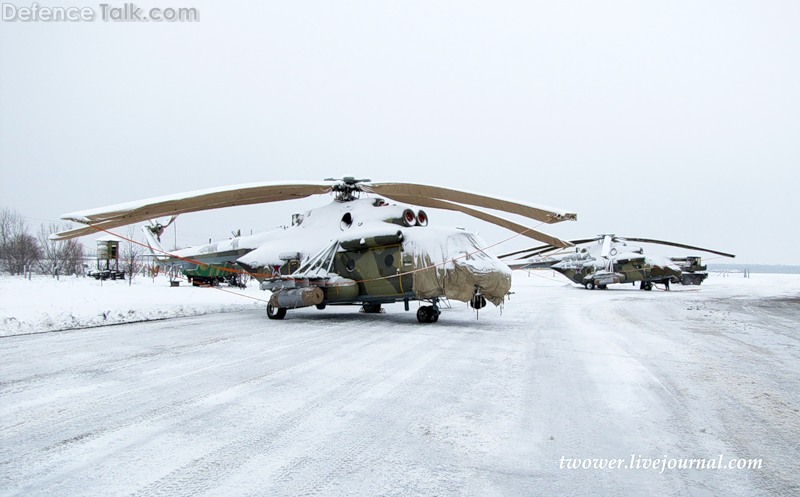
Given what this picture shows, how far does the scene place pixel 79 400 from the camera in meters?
4.50

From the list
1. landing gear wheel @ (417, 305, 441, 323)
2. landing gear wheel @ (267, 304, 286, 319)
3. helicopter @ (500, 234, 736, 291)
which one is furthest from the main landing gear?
helicopter @ (500, 234, 736, 291)

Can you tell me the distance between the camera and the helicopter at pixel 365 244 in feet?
31.8

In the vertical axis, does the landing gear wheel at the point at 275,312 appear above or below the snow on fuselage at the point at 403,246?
below

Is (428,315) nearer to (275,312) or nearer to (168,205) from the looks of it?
(275,312)

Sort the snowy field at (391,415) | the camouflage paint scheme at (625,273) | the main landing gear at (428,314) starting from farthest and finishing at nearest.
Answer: the camouflage paint scheme at (625,273) < the main landing gear at (428,314) < the snowy field at (391,415)

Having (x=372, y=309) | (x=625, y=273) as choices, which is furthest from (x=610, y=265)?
(x=372, y=309)

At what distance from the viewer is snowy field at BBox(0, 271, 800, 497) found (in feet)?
9.62

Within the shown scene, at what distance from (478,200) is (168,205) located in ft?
19.7

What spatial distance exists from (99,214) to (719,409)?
9.35m

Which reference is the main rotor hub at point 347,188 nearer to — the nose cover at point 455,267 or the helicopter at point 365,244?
the helicopter at point 365,244

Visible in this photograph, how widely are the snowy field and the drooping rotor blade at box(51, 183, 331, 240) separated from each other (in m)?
2.18

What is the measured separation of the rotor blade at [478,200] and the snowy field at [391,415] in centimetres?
227

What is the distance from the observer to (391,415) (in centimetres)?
420

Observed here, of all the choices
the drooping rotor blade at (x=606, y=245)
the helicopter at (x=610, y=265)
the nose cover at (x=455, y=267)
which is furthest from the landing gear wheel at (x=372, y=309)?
the drooping rotor blade at (x=606, y=245)
